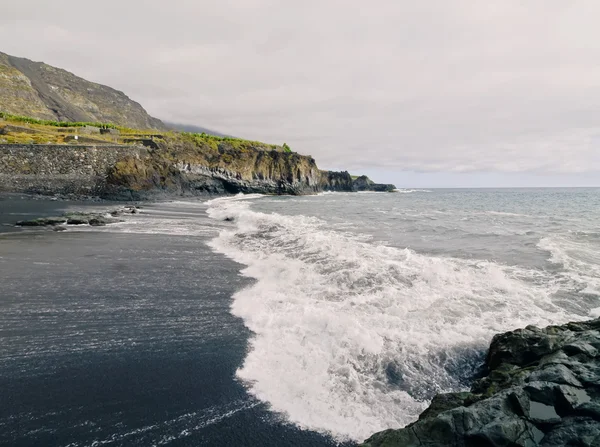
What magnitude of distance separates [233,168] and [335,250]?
7068 centimetres

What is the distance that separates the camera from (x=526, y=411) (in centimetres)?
430

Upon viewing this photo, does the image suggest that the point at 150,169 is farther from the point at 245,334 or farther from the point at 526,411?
the point at 526,411

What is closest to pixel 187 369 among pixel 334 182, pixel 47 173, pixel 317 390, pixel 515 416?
pixel 317 390

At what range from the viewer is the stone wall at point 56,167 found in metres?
42.8

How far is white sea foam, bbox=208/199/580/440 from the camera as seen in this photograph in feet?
19.3

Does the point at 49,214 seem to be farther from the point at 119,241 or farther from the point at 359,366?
the point at 359,366

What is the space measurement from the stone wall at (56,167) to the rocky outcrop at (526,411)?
54.1m

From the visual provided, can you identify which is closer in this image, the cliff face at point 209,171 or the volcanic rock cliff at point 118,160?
the volcanic rock cliff at point 118,160

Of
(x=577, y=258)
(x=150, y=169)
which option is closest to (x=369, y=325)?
(x=577, y=258)

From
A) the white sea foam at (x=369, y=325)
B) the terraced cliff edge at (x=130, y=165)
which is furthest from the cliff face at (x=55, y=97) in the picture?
the white sea foam at (x=369, y=325)

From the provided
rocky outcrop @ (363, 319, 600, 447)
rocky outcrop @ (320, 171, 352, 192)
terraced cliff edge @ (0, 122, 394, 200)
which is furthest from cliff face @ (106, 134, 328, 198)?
rocky outcrop @ (363, 319, 600, 447)

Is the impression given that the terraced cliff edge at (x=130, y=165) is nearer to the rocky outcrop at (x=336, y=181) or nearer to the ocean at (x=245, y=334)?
the ocean at (x=245, y=334)

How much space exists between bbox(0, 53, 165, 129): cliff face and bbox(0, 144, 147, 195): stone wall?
188 feet

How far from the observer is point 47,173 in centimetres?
4528
